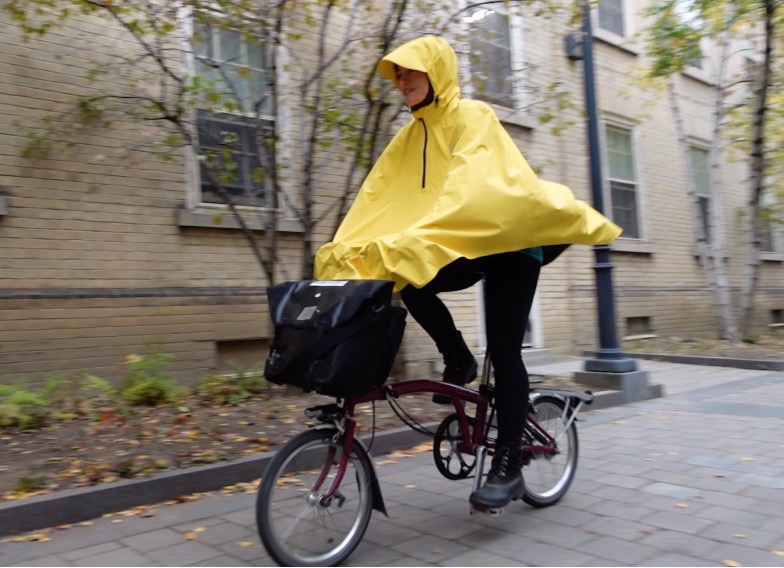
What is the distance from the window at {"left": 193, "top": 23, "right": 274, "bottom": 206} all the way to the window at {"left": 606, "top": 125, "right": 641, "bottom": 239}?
293 inches

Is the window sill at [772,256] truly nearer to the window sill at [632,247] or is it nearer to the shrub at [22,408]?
the window sill at [632,247]

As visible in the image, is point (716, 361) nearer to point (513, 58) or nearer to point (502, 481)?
point (513, 58)

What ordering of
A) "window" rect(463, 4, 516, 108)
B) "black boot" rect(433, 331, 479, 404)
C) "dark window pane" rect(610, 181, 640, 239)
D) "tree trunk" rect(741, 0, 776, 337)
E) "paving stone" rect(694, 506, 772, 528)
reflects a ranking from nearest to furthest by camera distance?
"paving stone" rect(694, 506, 772, 528) → "black boot" rect(433, 331, 479, 404) → "window" rect(463, 4, 516, 108) → "tree trunk" rect(741, 0, 776, 337) → "dark window pane" rect(610, 181, 640, 239)

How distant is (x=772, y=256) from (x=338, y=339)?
1692cm

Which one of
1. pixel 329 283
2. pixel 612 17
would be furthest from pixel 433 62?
pixel 612 17

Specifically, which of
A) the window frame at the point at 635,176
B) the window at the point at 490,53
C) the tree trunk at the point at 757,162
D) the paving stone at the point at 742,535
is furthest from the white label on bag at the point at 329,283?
the window frame at the point at 635,176

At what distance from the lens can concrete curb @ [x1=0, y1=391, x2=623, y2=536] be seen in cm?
374

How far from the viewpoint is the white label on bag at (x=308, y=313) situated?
9.86 ft

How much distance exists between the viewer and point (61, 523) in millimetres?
3859

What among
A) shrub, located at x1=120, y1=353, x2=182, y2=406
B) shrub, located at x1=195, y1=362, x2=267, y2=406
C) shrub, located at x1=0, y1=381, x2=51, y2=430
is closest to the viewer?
shrub, located at x1=0, y1=381, x2=51, y2=430

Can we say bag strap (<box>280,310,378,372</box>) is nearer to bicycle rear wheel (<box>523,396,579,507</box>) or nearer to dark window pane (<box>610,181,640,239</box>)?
bicycle rear wheel (<box>523,396,579,507</box>)

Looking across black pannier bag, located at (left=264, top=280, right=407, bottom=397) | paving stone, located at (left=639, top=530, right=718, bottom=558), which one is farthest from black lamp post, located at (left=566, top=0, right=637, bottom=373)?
black pannier bag, located at (left=264, top=280, right=407, bottom=397)

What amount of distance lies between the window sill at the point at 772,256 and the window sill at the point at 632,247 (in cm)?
Result: 513

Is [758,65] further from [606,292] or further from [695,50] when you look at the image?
[606,292]
